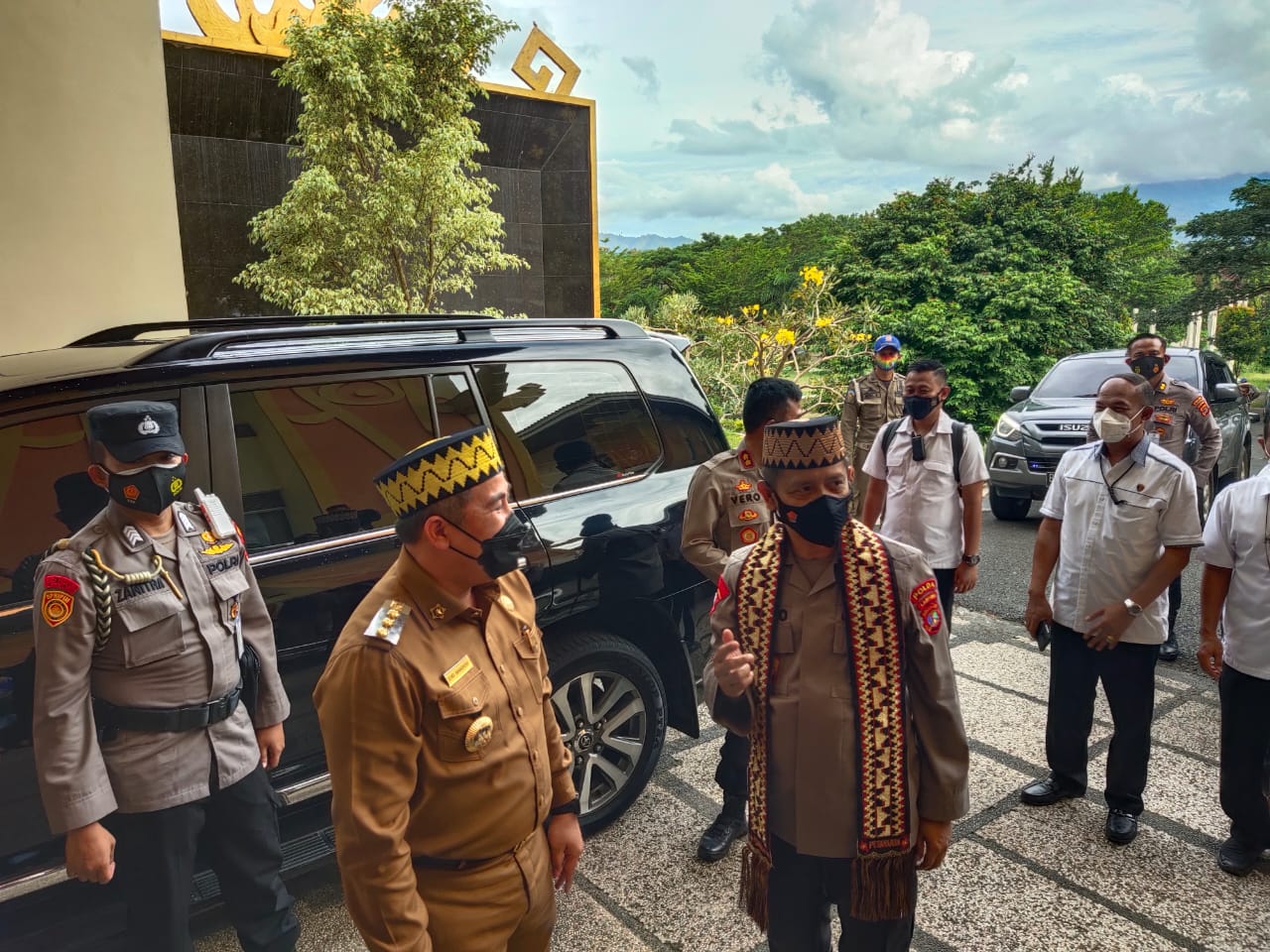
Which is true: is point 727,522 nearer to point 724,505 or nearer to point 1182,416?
point 724,505

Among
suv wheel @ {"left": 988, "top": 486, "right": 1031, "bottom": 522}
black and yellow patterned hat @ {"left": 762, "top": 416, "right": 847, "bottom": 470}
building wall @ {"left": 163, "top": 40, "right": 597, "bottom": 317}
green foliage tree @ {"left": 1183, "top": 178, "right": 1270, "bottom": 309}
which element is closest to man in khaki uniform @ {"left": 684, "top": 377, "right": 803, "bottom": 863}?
black and yellow patterned hat @ {"left": 762, "top": 416, "right": 847, "bottom": 470}

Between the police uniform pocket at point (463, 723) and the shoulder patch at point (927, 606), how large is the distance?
98 centimetres

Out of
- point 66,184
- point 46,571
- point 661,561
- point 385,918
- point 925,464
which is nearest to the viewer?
point 385,918

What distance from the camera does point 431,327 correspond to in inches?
133

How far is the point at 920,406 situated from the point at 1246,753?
1.92 m

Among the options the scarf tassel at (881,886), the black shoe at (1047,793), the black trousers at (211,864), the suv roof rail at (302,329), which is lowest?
the black shoe at (1047,793)

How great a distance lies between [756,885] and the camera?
7.11 ft

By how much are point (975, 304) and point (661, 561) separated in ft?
53.4

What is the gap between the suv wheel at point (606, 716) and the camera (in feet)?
10.7

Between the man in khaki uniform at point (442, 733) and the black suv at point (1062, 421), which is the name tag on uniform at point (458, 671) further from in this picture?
the black suv at point (1062, 421)

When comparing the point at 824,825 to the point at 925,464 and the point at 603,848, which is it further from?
the point at 925,464

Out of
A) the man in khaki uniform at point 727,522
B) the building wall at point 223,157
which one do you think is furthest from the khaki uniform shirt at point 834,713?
the building wall at point 223,157

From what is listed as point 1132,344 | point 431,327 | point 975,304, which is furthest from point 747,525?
point 975,304

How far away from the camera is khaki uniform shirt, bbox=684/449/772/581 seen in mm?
3223
